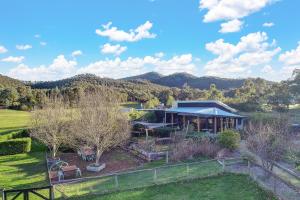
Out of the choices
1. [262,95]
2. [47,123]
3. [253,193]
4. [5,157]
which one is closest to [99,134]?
[47,123]

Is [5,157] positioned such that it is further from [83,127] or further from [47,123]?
[83,127]

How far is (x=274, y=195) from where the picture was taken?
14.1 metres

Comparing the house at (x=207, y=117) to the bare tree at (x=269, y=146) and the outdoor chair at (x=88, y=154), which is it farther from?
the outdoor chair at (x=88, y=154)

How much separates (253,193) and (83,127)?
12.4 metres

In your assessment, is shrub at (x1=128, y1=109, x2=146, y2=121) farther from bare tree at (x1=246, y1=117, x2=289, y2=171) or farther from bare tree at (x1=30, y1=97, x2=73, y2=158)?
bare tree at (x1=246, y1=117, x2=289, y2=171)

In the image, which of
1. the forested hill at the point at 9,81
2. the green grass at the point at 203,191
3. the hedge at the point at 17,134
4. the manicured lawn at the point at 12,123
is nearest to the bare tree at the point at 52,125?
the hedge at the point at 17,134

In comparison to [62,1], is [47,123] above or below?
below

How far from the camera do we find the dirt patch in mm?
20531

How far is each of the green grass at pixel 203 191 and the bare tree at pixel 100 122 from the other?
6194 mm

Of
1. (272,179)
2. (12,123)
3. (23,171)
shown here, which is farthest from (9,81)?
(272,179)

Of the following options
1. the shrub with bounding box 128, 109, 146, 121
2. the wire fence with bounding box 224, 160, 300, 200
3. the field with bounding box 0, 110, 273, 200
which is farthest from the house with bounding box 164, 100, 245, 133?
the field with bounding box 0, 110, 273, 200

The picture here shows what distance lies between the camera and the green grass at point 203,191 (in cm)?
1445

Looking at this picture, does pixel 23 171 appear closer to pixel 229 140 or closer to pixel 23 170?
pixel 23 170

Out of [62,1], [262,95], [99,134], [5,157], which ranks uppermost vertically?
[62,1]
